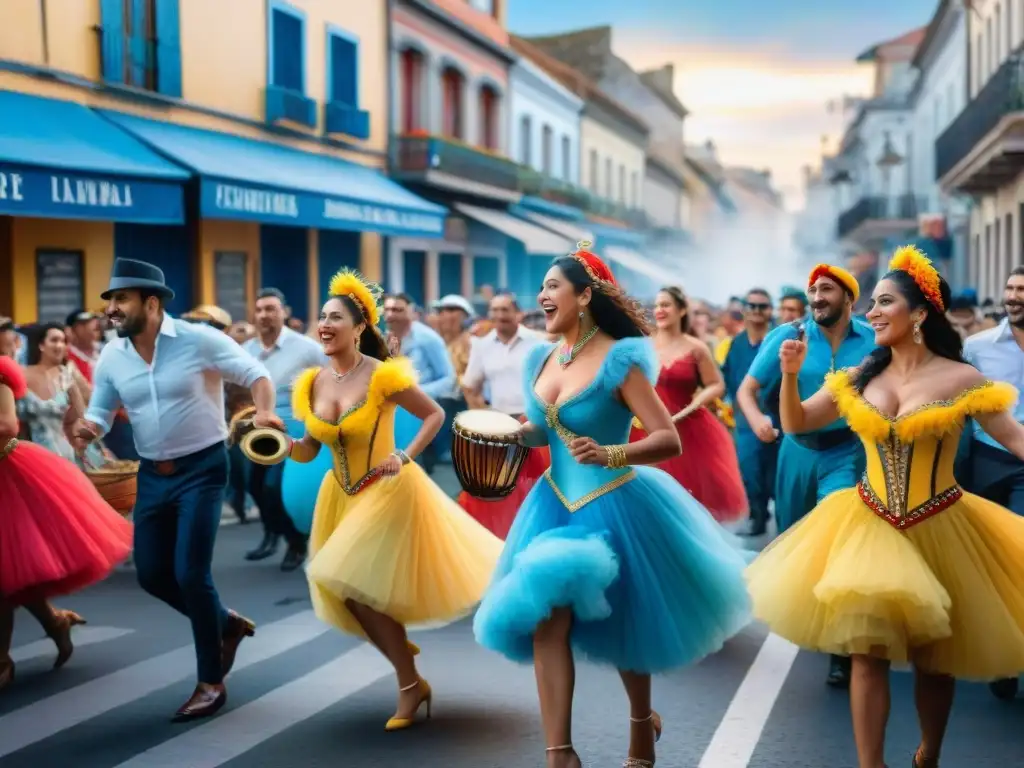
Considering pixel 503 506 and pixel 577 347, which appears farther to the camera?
pixel 503 506

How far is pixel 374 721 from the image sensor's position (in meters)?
6.27

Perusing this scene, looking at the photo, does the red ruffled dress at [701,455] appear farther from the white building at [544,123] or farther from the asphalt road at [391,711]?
the white building at [544,123]

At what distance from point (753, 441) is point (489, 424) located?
5914 mm

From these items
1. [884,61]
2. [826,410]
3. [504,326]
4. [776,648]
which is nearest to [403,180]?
[504,326]

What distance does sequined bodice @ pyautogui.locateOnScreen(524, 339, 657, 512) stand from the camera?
16.9ft

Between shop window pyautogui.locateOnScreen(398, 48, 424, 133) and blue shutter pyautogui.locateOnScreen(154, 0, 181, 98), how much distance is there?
965 cm

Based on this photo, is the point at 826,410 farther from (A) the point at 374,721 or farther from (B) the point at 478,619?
(A) the point at 374,721

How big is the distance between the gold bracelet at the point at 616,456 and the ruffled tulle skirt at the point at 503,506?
347 centimetres

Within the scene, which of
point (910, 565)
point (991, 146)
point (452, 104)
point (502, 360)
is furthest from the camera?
point (452, 104)

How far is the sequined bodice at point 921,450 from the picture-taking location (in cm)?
498

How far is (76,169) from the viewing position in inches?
585

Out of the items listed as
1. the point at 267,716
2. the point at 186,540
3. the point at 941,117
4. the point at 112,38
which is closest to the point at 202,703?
the point at 267,716

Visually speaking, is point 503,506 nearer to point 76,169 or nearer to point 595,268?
point 595,268

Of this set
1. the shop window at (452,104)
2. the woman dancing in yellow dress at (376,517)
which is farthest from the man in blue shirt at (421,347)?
the shop window at (452,104)
